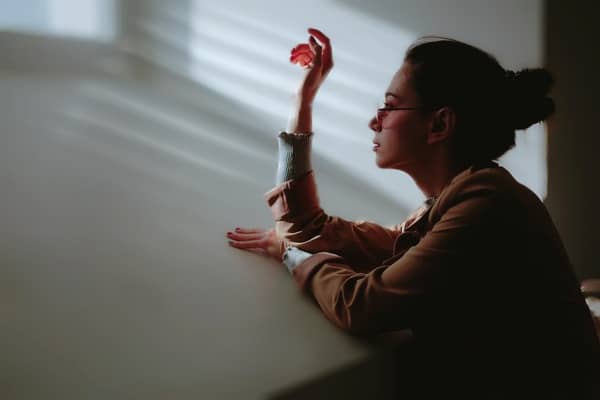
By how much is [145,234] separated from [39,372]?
37 centimetres

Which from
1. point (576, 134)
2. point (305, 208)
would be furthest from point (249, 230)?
point (576, 134)

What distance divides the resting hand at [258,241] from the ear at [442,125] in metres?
0.38

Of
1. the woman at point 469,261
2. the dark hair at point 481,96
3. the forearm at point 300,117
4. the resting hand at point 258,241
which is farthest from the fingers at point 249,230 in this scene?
the dark hair at point 481,96

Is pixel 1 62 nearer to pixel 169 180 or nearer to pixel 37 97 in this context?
pixel 37 97

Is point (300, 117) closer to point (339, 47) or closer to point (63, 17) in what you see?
point (339, 47)

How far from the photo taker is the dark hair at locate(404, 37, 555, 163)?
1111 mm

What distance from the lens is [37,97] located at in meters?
1.11

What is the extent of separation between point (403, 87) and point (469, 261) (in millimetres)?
390

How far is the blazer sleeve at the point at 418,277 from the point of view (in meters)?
0.95

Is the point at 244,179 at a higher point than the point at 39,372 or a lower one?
higher

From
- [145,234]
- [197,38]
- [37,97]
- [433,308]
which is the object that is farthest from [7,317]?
[197,38]

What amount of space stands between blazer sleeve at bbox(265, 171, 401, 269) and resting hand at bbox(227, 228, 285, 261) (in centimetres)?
2

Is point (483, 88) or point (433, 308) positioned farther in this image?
point (483, 88)

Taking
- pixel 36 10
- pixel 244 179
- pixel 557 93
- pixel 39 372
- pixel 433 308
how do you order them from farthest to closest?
pixel 557 93, pixel 244 179, pixel 36 10, pixel 433 308, pixel 39 372
